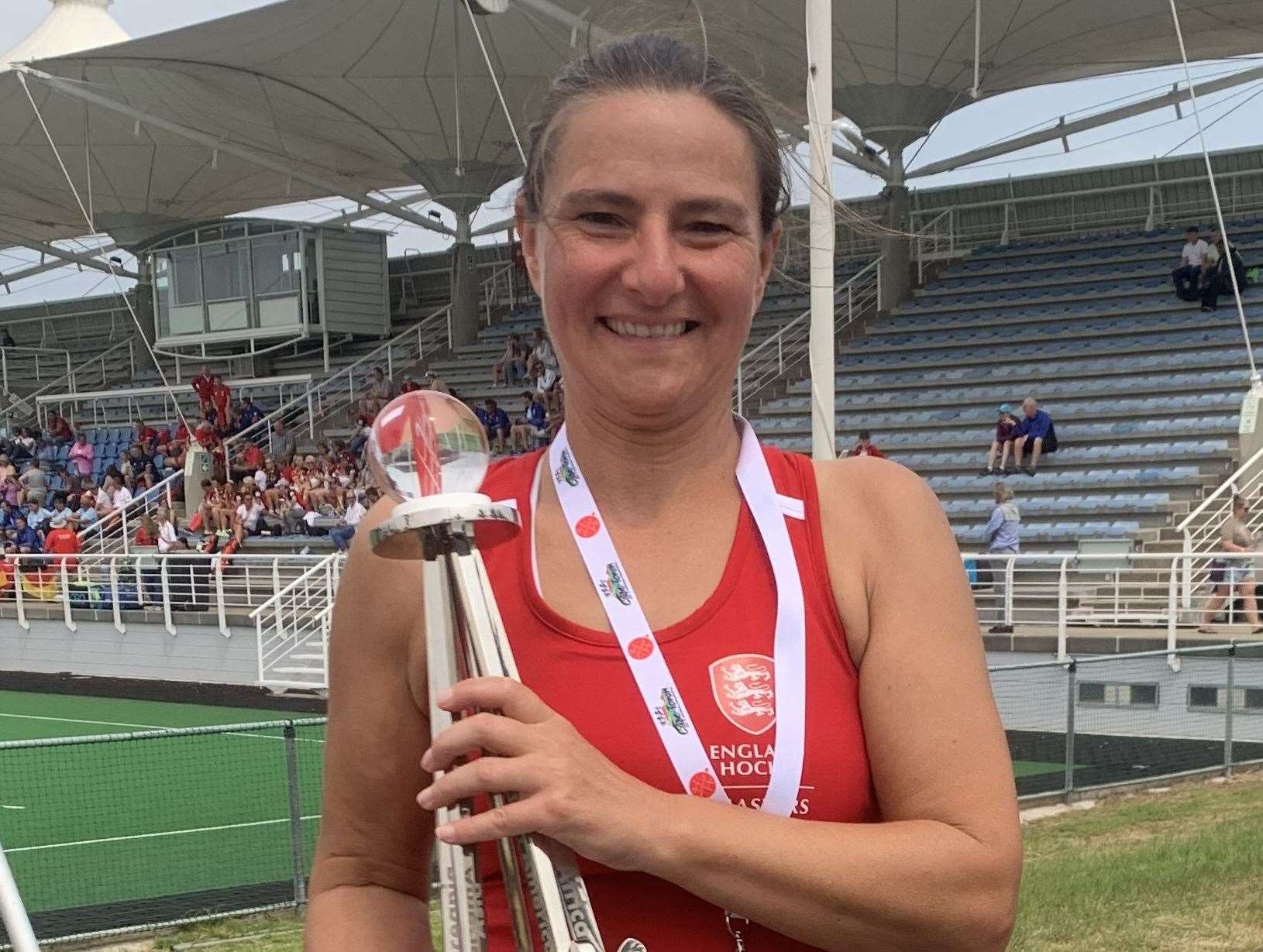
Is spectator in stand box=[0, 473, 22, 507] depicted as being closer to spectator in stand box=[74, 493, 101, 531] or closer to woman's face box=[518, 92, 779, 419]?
spectator in stand box=[74, 493, 101, 531]

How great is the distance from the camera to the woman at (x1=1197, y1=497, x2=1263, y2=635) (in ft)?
42.2

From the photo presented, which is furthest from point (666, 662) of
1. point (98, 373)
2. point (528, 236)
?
point (98, 373)

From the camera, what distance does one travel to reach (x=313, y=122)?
28.2 meters

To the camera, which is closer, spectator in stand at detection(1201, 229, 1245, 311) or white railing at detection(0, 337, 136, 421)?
spectator in stand at detection(1201, 229, 1245, 311)

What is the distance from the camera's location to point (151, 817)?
9.53 metres

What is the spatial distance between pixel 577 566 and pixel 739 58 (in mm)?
588

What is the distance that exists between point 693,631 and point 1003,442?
1718 cm

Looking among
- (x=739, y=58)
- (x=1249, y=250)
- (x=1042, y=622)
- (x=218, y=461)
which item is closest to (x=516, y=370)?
(x=218, y=461)

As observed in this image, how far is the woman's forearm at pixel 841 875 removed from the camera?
4.02ft

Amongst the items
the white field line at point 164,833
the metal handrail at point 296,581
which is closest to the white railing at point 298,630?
the metal handrail at point 296,581

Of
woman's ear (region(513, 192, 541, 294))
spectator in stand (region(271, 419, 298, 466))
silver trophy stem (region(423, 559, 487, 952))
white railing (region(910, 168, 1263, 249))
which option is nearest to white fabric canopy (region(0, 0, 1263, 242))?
white railing (region(910, 168, 1263, 249))

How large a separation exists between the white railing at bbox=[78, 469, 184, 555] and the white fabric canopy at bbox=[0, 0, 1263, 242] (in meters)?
5.92

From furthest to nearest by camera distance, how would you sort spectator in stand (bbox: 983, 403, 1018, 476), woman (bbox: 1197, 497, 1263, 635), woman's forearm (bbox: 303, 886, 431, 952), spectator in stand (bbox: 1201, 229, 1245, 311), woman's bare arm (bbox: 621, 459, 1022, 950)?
1. spectator in stand (bbox: 1201, 229, 1245, 311)
2. spectator in stand (bbox: 983, 403, 1018, 476)
3. woman (bbox: 1197, 497, 1263, 635)
4. woman's forearm (bbox: 303, 886, 431, 952)
5. woman's bare arm (bbox: 621, 459, 1022, 950)

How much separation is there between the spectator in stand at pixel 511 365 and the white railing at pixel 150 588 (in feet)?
22.0
